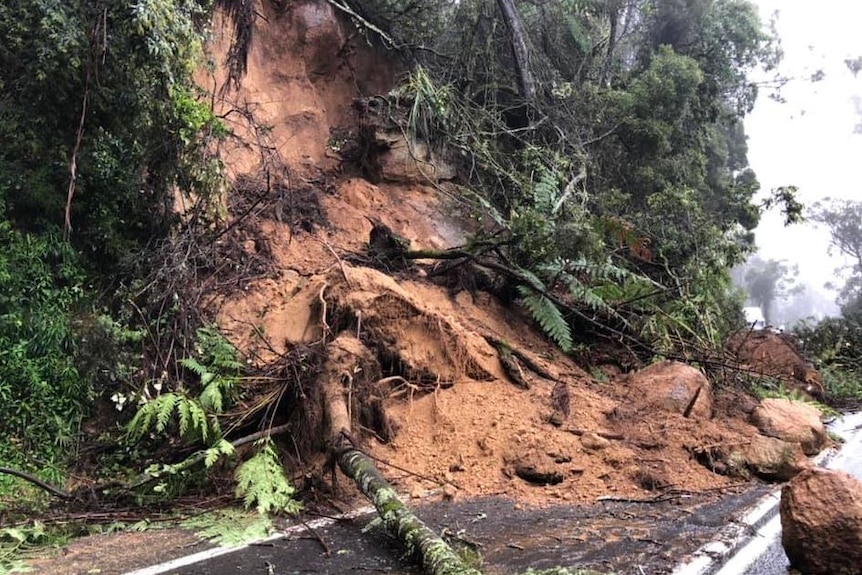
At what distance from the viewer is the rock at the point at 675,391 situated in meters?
7.70

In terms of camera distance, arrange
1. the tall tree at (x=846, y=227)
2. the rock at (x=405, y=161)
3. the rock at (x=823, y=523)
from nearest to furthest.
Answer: the rock at (x=823, y=523)
the rock at (x=405, y=161)
the tall tree at (x=846, y=227)

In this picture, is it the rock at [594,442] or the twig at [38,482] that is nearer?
the twig at [38,482]

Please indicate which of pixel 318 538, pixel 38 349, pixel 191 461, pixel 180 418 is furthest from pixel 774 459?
pixel 38 349

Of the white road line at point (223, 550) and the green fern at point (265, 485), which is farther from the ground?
the green fern at point (265, 485)

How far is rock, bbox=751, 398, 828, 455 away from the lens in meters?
Result: 7.10

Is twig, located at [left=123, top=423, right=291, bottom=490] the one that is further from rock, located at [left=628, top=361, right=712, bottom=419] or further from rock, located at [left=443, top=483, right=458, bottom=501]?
rock, located at [left=628, top=361, right=712, bottom=419]

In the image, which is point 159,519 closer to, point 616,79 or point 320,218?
point 320,218

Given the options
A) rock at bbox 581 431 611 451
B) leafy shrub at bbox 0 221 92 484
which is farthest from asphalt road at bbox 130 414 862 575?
leafy shrub at bbox 0 221 92 484

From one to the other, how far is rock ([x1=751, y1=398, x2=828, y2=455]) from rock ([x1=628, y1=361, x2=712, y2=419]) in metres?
0.60

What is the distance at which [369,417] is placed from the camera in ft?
22.1

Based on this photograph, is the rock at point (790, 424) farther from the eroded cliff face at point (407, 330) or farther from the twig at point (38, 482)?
the twig at point (38, 482)

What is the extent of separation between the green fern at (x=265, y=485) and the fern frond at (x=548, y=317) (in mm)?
4761

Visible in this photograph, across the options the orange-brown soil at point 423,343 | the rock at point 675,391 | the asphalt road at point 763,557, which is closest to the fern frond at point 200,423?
the orange-brown soil at point 423,343

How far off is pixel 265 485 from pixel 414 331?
305cm
